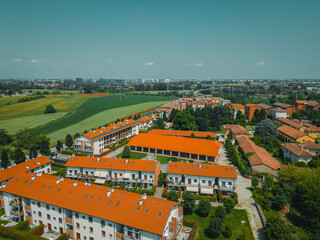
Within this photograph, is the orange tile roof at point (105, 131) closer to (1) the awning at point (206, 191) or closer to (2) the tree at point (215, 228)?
(1) the awning at point (206, 191)

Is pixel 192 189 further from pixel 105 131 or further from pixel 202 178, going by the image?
pixel 105 131

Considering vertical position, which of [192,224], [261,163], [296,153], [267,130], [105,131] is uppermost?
[105,131]

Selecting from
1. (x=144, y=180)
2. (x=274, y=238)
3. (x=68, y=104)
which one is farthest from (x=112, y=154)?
(x=68, y=104)

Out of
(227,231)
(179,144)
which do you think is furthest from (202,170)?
(179,144)

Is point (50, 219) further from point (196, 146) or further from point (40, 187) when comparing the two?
point (196, 146)

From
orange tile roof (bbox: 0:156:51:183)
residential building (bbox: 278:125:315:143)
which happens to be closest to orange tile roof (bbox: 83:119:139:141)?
orange tile roof (bbox: 0:156:51:183)

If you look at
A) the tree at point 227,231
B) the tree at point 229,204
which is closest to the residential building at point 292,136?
the tree at point 229,204
